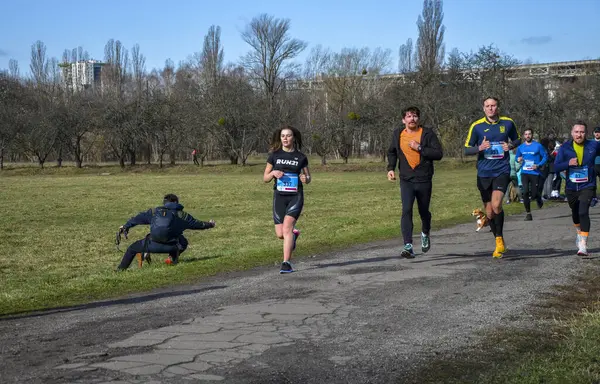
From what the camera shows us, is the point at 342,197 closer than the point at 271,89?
Yes

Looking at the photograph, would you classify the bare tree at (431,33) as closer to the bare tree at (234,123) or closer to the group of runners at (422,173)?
the bare tree at (234,123)

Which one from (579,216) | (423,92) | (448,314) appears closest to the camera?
(448,314)

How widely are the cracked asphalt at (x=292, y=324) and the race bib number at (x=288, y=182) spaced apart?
1144 mm

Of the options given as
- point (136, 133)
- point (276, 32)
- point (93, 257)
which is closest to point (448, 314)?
point (93, 257)

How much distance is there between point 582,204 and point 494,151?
1789mm

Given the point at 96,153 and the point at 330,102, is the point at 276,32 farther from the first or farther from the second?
the point at 96,153

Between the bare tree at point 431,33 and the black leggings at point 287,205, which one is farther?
the bare tree at point 431,33

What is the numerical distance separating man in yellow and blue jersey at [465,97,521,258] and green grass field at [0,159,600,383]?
349cm

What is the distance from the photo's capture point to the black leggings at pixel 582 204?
1256 cm

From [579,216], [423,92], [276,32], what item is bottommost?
[579,216]

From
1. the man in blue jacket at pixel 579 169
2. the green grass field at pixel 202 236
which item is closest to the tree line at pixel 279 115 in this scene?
the green grass field at pixel 202 236

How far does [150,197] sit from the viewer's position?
35.1 metres

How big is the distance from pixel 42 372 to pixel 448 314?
3.87m

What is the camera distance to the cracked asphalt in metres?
5.97
